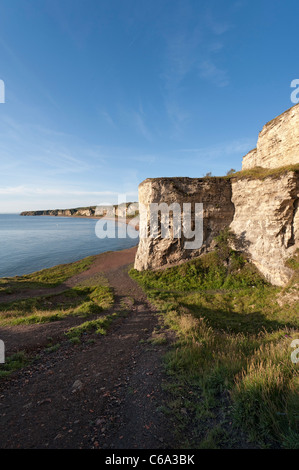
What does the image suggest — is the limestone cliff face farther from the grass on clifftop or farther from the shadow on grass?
the grass on clifftop

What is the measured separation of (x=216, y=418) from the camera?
151 inches

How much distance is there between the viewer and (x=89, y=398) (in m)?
4.80

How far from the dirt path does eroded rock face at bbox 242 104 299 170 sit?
2407cm

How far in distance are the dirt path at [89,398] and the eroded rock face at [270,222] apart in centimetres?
1654

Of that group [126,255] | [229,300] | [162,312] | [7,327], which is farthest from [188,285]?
[126,255]

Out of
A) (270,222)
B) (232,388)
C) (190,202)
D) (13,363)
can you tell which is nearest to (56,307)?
(13,363)

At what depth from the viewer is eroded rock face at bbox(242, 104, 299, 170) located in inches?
742

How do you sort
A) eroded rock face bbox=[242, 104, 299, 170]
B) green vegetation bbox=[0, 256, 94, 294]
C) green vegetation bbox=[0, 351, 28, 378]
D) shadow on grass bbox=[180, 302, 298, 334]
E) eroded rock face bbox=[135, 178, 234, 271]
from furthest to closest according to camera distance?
1. green vegetation bbox=[0, 256, 94, 294]
2. eroded rock face bbox=[135, 178, 234, 271]
3. eroded rock face bbox=[242, 104, 299, 170]
4. shadow on grass bbox=[180, 302, 298, 334]
5. green vegetation bbox=[0, 351, 28, 378]

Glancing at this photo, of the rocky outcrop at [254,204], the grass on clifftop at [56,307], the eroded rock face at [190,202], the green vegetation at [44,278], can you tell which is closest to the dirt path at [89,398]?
the grass on clifftop at [56,307]

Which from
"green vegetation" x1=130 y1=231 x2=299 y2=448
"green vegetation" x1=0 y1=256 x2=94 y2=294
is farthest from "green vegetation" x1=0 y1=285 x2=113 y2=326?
"green vegetation" x1=130 y1=231 x2=299 y2=448

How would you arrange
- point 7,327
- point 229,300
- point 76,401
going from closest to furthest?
point 76,401
point 7,327
point 229,300

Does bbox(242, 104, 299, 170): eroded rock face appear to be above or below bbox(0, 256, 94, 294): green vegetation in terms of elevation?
above
